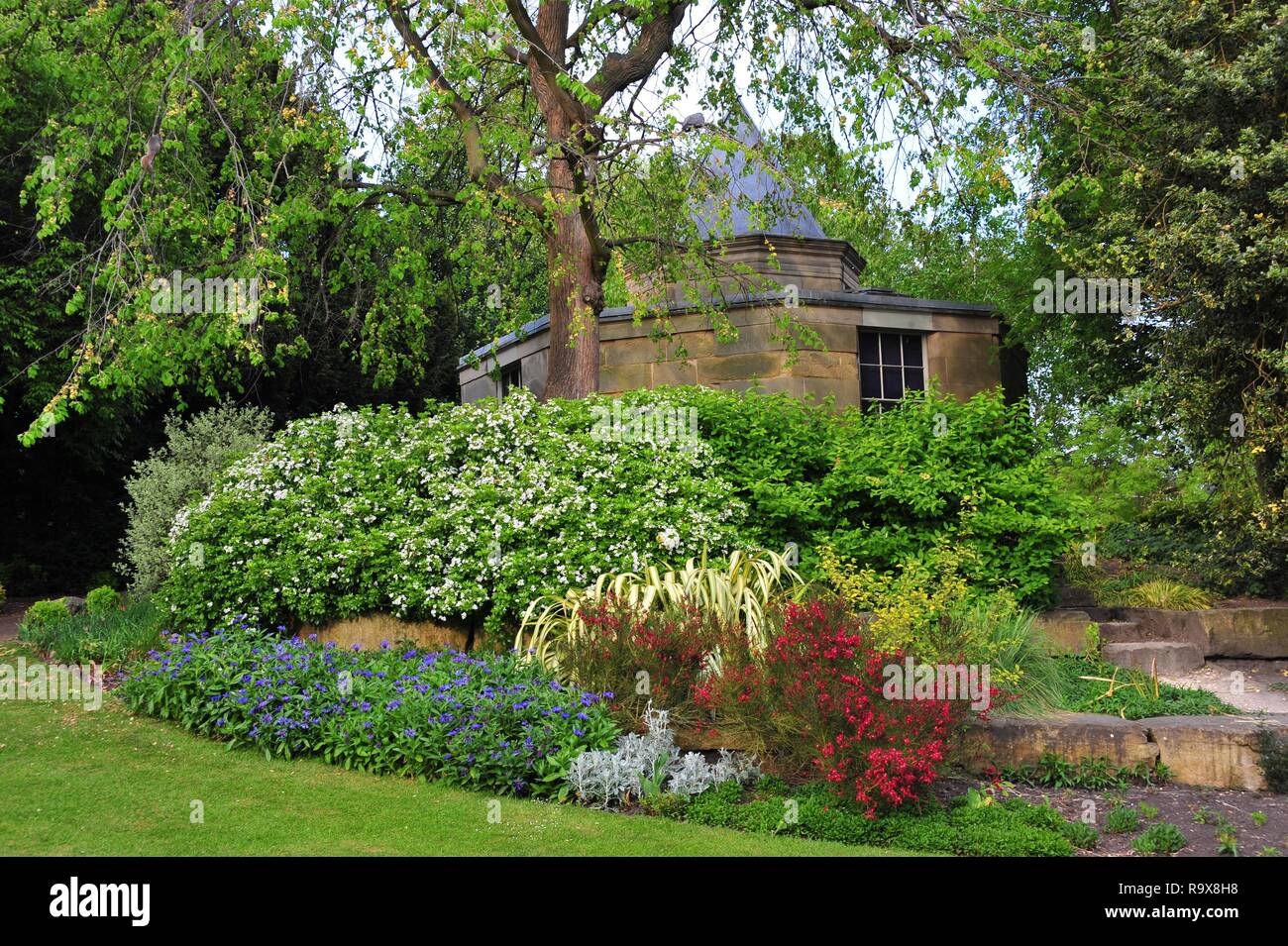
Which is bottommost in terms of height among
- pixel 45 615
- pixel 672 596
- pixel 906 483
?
pixel 45 615

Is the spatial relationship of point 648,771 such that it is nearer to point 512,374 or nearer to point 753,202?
point 753,202

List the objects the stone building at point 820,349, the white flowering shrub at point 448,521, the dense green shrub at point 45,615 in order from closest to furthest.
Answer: the white flowering shrub at point 448,521
the dense green shrub at point 45,615
the stone building at point 820,349

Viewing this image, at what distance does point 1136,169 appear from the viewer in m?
10.3

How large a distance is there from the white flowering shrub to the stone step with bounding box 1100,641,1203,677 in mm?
3656

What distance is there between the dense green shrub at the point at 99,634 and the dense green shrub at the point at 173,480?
0.85 meters

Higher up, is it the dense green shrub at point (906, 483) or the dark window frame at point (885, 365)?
the dark window frame at point (885, 365)

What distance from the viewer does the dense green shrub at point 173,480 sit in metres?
11.9

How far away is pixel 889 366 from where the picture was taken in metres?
14.2

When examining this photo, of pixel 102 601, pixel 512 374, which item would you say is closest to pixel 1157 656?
pixel 512 374

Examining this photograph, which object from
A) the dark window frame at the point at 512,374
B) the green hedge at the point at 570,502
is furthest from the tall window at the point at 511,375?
the green hedge at the point at 570,502

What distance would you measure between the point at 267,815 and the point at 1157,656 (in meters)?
7.90

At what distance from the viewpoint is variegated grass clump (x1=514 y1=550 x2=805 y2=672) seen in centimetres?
788

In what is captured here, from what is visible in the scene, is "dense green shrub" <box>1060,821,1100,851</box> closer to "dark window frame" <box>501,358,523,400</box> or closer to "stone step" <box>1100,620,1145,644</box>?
"stone step" <box>1100,620,1145,644</box>

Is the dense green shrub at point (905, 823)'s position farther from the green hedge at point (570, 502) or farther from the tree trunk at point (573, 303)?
the tree trunk at point (573, 303)
